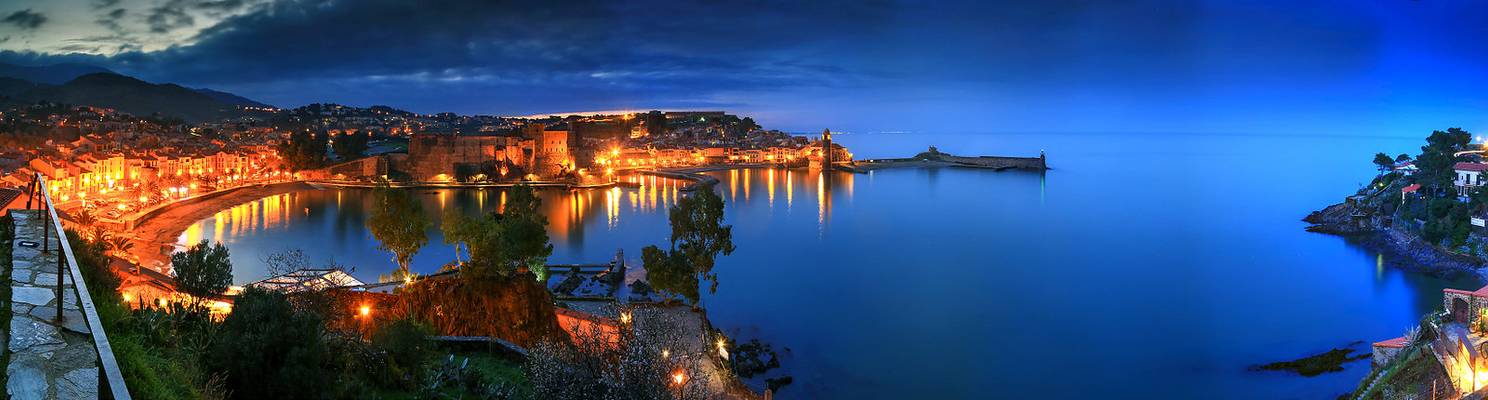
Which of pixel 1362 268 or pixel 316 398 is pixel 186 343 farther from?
pixel 1362 268

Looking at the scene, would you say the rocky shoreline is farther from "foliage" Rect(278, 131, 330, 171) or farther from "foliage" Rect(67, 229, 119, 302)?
"foliage" Rect(278, 131, 330, 171)

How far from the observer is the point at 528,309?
8773 mm

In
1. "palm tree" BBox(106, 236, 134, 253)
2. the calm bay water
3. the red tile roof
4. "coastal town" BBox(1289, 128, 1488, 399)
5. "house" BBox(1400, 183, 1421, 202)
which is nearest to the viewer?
"coastal town" BBox(1289, 128, 1488, 399)

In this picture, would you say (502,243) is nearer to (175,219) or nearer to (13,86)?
(175,219)

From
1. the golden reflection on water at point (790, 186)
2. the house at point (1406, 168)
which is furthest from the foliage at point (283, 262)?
the house at point (1406, 168)

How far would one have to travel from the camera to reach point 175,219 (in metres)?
22.0

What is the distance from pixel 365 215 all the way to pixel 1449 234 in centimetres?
2555

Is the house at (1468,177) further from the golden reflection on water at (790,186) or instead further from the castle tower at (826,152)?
the castle tower at (826,152)

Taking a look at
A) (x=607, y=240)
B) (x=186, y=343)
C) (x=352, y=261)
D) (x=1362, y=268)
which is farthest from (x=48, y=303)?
(x=1362, y=268)

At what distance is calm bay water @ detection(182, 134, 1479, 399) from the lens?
1016 cm

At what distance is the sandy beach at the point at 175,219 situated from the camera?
16078mm

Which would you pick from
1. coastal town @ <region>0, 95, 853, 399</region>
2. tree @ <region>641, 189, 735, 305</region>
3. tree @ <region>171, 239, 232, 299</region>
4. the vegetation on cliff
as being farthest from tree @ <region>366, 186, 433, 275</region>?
the vegetation on cliff

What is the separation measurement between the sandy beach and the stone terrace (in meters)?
13.5

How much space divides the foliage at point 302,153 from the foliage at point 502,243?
27647 millimetres
